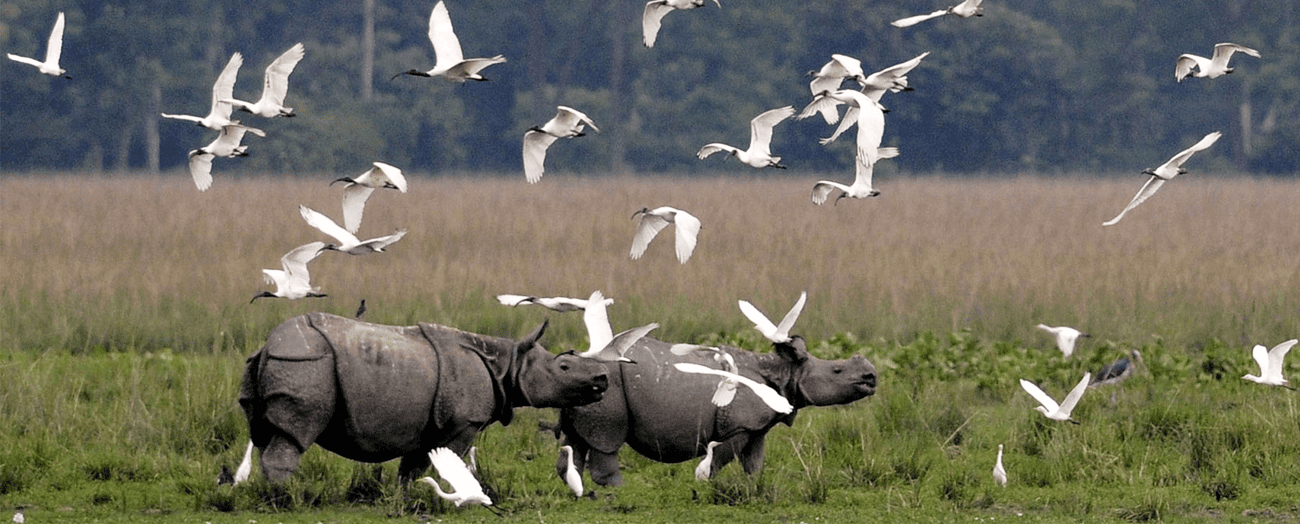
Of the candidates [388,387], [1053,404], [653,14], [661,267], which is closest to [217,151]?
[388,387]

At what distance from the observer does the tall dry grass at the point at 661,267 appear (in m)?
11.4

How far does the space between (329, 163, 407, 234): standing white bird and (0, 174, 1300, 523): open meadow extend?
114 cm

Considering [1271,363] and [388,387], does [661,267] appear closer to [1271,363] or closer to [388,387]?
[1271,363]

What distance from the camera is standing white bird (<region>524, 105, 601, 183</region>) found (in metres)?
7.98

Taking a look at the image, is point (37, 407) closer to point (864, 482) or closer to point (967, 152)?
point (864, 482)

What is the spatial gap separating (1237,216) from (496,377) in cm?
1468

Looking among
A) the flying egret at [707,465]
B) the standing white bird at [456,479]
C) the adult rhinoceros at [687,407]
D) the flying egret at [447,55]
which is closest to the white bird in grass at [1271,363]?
the adult rhinoceros at [687,407]

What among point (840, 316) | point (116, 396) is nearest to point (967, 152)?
point (840, 316)

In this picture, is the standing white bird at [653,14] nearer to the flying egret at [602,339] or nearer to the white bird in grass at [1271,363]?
the flying egret at [602,339]

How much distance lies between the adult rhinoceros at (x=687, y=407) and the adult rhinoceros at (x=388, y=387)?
23cm

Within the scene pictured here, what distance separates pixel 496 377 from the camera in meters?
6.99

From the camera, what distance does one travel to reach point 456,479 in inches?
251

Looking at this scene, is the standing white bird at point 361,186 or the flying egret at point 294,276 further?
the standing white bird at point 361,186

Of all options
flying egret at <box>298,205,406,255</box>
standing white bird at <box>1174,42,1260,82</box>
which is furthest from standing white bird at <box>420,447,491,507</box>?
standing white bird at <box>1174,42,1260,82</box>
